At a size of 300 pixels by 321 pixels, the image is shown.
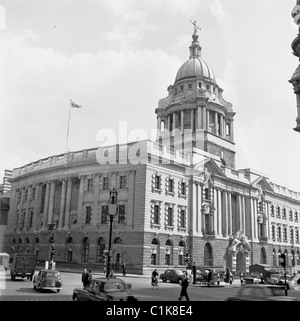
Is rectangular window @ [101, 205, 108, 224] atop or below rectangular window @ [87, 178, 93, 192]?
below

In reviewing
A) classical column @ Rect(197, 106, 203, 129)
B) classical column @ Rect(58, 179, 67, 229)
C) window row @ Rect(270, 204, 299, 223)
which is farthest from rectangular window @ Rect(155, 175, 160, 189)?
window row @ Rect(270, 204, 299, 223)

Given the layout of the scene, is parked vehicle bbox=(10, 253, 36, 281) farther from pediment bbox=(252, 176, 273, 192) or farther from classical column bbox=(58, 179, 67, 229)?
pediment bbox=(252, 176, 273, 192)

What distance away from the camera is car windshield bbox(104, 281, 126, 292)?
16320 millimetres

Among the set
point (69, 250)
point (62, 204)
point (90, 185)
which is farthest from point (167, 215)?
point (62, 204)

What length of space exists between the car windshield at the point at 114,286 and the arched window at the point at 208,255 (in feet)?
135

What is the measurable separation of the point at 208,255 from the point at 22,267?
30.5 m

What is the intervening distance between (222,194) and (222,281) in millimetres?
18257

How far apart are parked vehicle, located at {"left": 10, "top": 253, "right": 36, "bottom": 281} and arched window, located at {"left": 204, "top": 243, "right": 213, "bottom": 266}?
28.5 meters

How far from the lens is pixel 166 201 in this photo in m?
A: 51.6

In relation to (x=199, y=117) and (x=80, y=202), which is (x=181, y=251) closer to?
(x=80, y=202)

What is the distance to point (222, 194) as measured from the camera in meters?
62.0

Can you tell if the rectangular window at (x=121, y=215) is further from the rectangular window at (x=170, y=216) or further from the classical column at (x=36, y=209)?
the classical column at (x=36, y=209)
